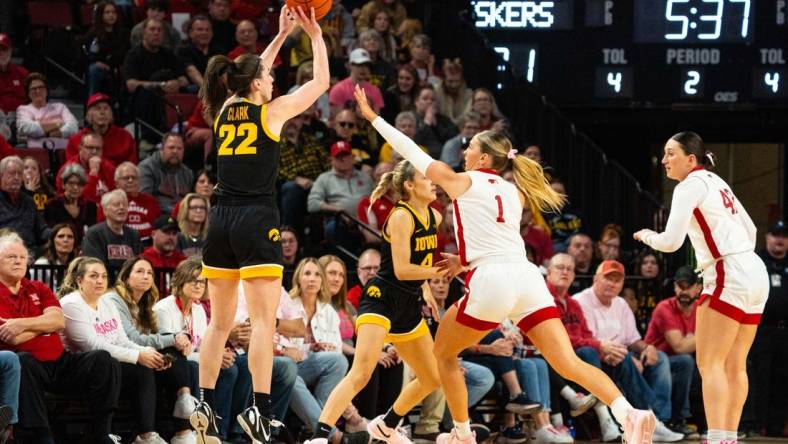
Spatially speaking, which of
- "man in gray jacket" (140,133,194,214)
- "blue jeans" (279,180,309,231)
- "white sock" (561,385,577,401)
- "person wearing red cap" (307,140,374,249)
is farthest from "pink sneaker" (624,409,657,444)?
"man in gray jacket" (140,133,194,214)

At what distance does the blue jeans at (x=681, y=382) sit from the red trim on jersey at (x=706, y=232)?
3.82m

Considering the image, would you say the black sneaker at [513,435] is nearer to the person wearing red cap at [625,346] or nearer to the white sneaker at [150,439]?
the person wearing red cap at [625,346]

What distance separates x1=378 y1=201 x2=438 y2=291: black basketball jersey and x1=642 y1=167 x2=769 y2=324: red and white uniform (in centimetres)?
151

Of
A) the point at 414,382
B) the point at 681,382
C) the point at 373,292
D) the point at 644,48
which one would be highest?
the point at 644,48

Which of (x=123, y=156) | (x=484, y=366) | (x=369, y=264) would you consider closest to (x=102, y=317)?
(x=369, y=264)

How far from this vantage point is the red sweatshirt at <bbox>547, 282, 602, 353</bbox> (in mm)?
12055

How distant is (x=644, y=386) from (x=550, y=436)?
1.13m

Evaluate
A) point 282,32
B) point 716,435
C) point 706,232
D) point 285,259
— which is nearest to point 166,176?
point 285,259

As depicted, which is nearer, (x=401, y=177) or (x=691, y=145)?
(x=691, y=145)

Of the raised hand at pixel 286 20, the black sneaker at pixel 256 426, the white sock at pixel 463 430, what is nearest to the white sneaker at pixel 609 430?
the white sock at pixel 463 430

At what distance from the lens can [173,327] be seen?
10.5 meters

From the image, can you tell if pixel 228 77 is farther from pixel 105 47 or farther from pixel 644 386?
pixel 105 47

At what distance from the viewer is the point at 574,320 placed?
40.0ft

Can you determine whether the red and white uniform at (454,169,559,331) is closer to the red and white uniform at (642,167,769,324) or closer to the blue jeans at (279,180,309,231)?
the red and white uniform at (642,167,769,324)
